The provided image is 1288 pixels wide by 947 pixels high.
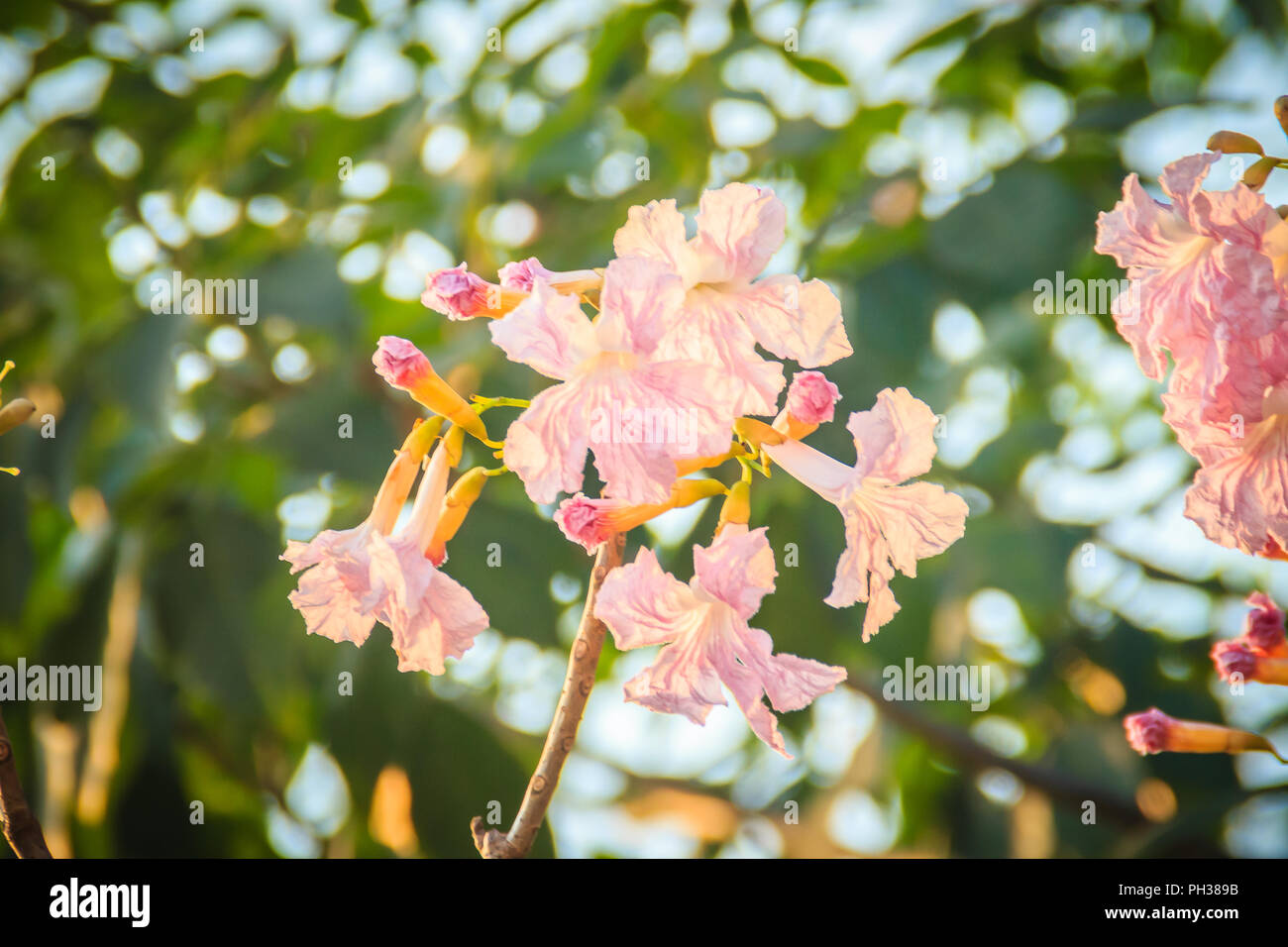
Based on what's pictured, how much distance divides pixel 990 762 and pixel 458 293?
5.67ft

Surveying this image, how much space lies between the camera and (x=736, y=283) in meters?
0.65

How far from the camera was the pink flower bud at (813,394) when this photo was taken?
2.09ft

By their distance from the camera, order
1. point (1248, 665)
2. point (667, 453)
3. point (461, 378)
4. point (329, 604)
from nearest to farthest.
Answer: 1. point (667, 453)
2. point (329, 604)
3. point (1248, 665)
4. point (461, 378)

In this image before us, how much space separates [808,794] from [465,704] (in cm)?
107

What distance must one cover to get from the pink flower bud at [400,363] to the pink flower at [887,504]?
0.21 meters

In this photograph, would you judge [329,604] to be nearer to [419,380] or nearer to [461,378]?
[419,380]

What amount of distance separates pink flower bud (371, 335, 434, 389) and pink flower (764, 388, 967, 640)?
21 cm

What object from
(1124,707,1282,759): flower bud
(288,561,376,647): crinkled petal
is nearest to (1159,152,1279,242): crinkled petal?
(1124,707,1282,759): flower bud

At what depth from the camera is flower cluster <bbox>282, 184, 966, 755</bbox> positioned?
57cm

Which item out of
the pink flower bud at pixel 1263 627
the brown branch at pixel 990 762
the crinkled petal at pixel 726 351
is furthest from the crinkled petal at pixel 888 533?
the brown branch at pixel 990 762

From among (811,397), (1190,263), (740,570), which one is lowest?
(740,570)

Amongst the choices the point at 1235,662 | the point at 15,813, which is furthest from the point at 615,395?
the point at 1235,662

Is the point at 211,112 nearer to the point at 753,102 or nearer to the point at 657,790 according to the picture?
the point at 753,102

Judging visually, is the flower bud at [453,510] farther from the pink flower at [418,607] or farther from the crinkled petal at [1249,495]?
the crinkled petal at [1249,495]
